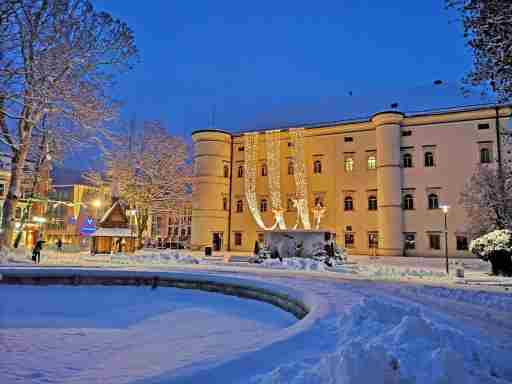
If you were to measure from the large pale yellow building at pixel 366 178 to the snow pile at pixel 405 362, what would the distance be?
92.8ft

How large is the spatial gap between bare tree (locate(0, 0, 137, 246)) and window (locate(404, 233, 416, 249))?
80.9 ft

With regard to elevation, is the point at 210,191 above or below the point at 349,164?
below

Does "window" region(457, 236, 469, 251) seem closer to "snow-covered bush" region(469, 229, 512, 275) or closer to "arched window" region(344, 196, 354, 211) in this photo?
"arched window" region(344, 196, 354, 211)

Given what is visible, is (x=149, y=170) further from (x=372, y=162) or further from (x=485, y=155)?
(x=485, y=155)

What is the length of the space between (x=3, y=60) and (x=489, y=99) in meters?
33.2

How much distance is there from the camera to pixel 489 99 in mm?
31359

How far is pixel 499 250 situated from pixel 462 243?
16.3 meters

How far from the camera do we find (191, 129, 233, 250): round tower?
123 feet

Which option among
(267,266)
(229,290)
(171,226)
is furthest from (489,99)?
(171,226)

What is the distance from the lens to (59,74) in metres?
16.0

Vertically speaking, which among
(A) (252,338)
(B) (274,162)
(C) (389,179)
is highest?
(B) (274,162)

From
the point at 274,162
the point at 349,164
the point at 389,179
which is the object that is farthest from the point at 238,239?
the point at 389,179

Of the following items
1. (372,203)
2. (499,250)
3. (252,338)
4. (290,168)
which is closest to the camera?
(252,338)

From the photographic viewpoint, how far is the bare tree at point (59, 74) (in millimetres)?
14742
